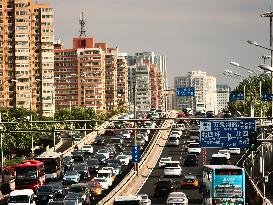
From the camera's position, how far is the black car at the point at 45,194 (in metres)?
80.6

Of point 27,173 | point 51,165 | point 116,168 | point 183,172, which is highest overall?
point 27,173

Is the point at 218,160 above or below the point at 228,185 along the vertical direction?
below

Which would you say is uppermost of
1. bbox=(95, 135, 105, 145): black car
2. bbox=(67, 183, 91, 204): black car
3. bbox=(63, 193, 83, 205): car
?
bbox=(63, 193, 83, 205): car

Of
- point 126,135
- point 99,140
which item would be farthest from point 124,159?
point 126,135

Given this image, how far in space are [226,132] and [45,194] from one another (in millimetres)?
16740

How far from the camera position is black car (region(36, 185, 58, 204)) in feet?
265

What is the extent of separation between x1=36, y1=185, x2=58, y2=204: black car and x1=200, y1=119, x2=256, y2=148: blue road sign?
14337mm

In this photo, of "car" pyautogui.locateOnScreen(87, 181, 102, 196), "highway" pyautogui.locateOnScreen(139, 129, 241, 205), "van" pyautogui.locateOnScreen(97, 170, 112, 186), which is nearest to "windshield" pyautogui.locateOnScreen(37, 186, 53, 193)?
"car" pyautogui.locateOnScreen(87, 181, 102, 196)

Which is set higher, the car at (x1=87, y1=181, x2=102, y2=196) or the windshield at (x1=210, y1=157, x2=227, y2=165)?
the windshield at (x1=210, y1=157, x2=227, y2=165)

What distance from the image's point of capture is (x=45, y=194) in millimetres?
81312

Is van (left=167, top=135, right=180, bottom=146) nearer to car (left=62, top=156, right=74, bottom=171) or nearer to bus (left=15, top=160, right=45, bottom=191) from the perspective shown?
car (left=62, top=156, right=74, bottom=171)

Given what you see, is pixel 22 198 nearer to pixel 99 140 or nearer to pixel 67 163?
pixel 67 163

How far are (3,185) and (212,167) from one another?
30.8 meters

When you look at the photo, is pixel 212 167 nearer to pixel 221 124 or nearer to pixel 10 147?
pixel 221 124
